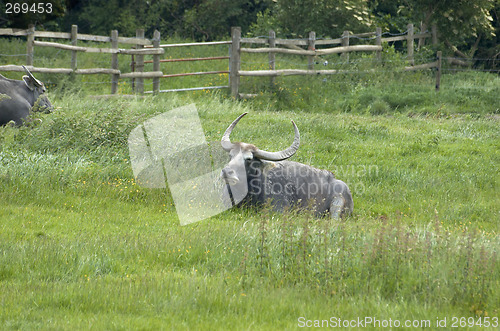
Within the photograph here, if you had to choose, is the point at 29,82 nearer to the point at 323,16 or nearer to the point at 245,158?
the point at 245,158

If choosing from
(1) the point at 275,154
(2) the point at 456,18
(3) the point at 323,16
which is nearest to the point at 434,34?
(2) the point at 456,18

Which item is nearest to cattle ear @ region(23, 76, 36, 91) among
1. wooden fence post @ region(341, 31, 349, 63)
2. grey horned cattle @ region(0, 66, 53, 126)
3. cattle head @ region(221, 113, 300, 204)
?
grey horned cattle @ region(0, 66, 53, 126)

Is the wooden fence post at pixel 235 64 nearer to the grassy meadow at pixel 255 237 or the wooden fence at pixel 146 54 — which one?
the wooden fence at pixel 146 54

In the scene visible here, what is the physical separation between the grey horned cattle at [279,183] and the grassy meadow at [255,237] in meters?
0.27

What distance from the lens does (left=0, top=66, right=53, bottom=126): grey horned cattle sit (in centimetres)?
1149

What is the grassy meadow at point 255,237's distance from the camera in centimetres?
440

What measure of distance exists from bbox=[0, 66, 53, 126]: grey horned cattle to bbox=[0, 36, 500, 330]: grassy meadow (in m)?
0.98

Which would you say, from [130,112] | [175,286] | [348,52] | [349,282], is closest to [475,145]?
[130,112]

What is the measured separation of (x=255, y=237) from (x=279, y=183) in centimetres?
231

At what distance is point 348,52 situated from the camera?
19.8m

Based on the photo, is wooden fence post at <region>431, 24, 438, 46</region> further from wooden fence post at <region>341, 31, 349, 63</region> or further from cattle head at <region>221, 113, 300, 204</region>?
cattle head at <region>221, 113, 300, 204</region>

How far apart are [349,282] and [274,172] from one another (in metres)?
3.46

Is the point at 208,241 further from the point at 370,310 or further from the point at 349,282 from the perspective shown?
the point at 370,310

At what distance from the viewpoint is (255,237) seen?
231 inches
